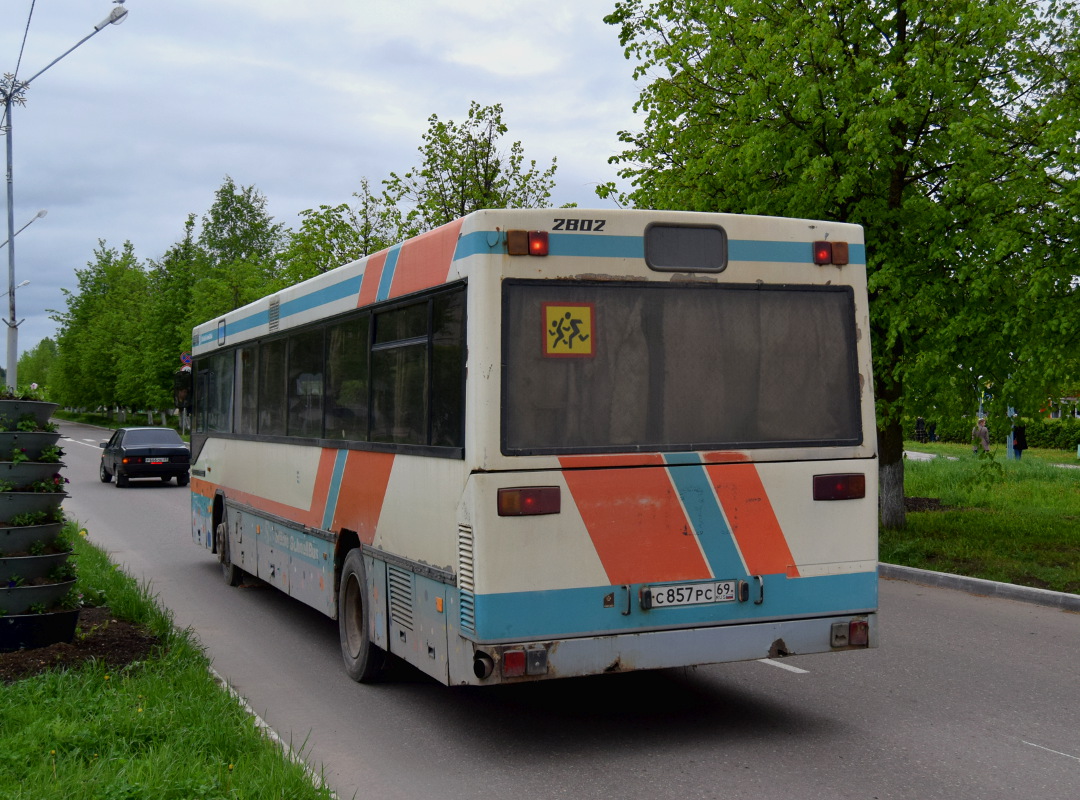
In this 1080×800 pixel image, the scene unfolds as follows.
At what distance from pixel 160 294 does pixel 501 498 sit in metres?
66.2

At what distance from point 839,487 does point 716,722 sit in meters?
1.56

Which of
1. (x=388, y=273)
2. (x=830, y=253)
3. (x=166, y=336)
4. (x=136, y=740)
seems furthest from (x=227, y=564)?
(x=166, y=336)

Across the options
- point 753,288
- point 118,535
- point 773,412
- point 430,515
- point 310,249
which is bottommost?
point 118,535

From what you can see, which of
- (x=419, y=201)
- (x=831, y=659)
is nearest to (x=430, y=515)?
(x=831, y=659)

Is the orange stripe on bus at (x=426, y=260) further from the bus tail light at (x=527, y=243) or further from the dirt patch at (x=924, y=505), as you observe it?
the dirt patch at (x=924, y=505)

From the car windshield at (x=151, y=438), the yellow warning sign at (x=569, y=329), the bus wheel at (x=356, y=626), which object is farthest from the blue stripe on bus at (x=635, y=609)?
the car windshield at (x=151, y=438)

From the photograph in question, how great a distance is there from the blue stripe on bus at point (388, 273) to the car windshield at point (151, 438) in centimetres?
2244

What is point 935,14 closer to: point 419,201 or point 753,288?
point 753,288

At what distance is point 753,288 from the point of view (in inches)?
259

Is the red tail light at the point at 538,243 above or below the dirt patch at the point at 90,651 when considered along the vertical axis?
above

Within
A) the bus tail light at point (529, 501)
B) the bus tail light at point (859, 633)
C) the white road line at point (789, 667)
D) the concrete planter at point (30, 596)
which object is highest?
the bus tail light at point (529, 501)

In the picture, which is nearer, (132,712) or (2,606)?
(132,712)

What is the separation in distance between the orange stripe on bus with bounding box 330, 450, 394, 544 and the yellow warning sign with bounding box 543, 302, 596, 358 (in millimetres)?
1621

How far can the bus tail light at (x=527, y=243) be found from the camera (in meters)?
6.03
